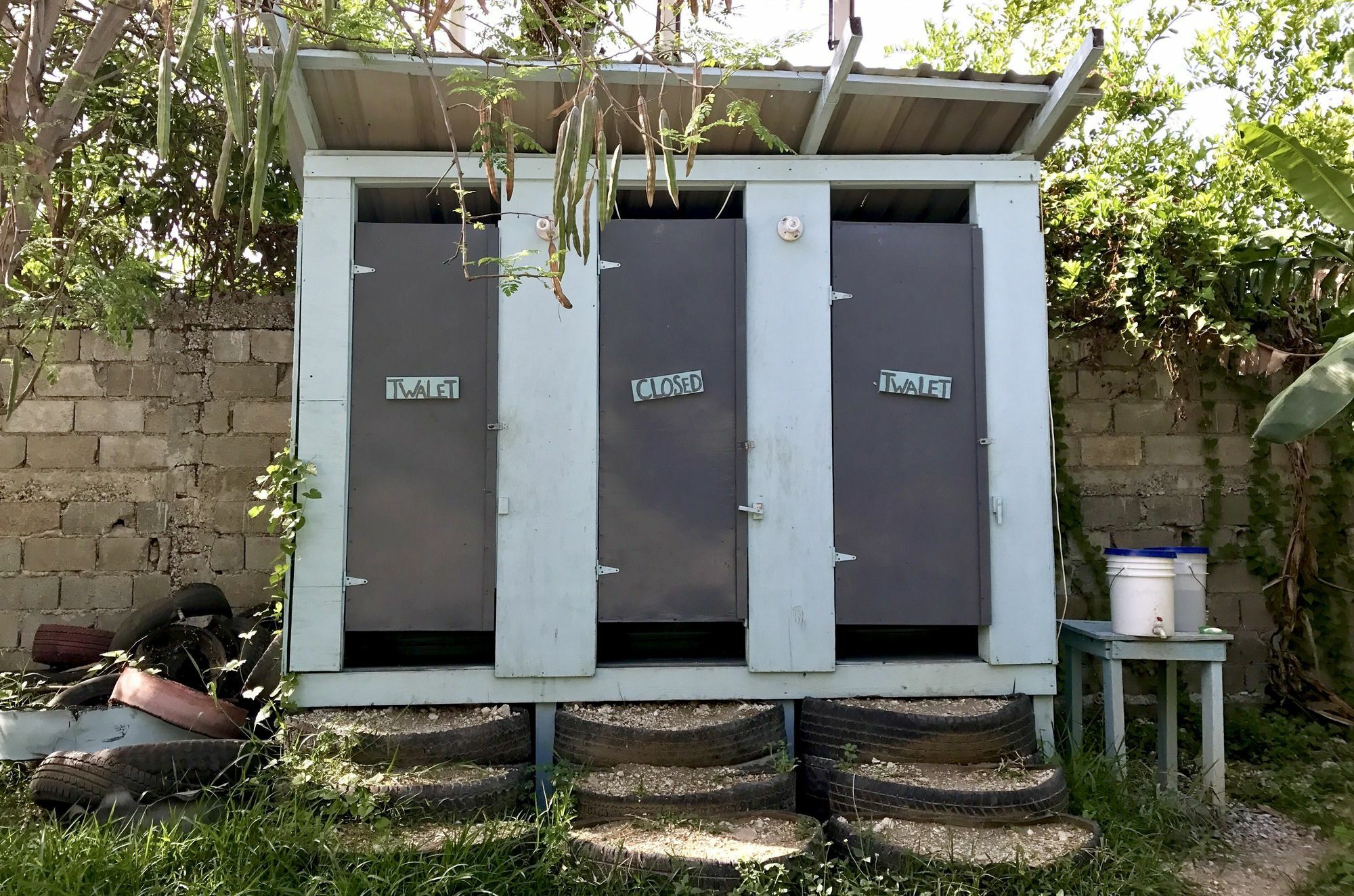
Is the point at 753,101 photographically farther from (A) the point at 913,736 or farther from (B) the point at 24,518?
(B) the point at 24,518

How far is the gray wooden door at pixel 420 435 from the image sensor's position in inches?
152

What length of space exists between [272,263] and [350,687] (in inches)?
101

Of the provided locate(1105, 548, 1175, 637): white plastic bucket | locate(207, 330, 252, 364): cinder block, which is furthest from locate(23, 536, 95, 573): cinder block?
locate(1105, 548, 1175, 637): white plastic bucket

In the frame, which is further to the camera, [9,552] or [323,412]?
[9,552]

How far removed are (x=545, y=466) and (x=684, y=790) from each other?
55.0 inches

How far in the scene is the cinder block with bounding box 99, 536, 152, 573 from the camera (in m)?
4.75

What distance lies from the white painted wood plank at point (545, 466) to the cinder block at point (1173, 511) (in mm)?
3134

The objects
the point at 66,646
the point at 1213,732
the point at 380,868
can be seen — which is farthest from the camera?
the point at 66,646

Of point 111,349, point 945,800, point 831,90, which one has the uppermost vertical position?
point 831,90

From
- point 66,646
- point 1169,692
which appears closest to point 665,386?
point 1169,692

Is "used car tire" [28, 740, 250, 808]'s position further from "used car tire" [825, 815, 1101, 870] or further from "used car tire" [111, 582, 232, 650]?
"used car tire" [825, 815, 1101, 870]

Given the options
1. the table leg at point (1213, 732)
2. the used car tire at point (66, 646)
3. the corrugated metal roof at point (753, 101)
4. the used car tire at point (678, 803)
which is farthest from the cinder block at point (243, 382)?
the table leg at point (1213, 732)

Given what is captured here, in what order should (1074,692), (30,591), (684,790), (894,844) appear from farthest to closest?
(30,591) → (1074,692) → (684,790) → (894,844)

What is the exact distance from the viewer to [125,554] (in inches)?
188
